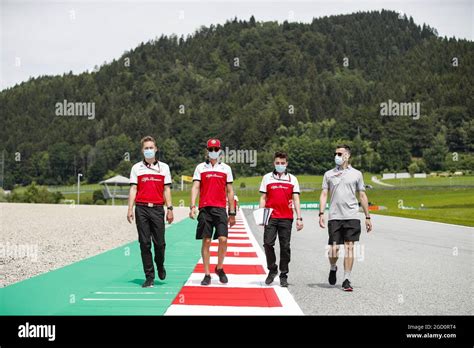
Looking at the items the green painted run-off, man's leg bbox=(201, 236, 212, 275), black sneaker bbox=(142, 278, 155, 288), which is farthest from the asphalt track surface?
black sneaker bbox=(142, 278, 155, 288)

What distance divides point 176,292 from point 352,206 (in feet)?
9.43

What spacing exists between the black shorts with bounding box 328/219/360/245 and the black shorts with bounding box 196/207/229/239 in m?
1.60

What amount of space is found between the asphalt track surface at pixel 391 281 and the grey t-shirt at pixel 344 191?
1.11m

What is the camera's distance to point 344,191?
895 cm

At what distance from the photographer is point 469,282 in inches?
375

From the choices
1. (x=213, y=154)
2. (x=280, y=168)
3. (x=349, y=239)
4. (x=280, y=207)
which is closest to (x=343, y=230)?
(x=349, y=239)

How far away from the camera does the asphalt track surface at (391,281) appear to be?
7225mm

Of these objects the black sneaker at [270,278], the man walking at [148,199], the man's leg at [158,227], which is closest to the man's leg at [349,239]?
the black sneaker at [270,278]

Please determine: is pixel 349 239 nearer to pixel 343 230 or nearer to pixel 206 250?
pixel 343 230

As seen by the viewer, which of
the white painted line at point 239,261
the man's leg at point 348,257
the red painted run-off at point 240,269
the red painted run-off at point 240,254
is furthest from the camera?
the red painted run-off at point 240,254

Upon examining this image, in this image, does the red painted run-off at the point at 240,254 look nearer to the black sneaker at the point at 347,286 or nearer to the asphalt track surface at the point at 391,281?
the asphalt track surface at the point at 391,281

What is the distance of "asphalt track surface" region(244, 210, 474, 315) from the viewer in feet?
23.7
